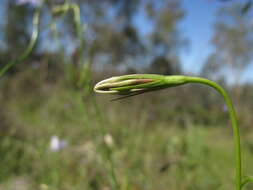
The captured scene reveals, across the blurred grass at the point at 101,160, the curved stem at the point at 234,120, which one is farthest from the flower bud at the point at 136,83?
the blurred grass at the point at 101,160

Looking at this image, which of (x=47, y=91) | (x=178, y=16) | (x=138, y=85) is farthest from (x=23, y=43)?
(x=138, y=85)

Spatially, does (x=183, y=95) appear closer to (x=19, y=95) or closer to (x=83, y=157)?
(x=83, y=157)

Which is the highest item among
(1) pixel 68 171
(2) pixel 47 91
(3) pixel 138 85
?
(3) pixel 138 85

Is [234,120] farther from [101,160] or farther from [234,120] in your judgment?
[101,160]

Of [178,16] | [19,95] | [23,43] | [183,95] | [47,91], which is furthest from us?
[23,43]

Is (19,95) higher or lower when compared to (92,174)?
lower

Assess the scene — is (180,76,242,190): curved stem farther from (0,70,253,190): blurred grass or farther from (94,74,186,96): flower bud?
(0,70,253,190): blurred grass

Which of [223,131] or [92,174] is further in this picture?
[223,131]

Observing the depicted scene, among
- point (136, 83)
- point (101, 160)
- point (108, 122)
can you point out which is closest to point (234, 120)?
point (136, 83)
